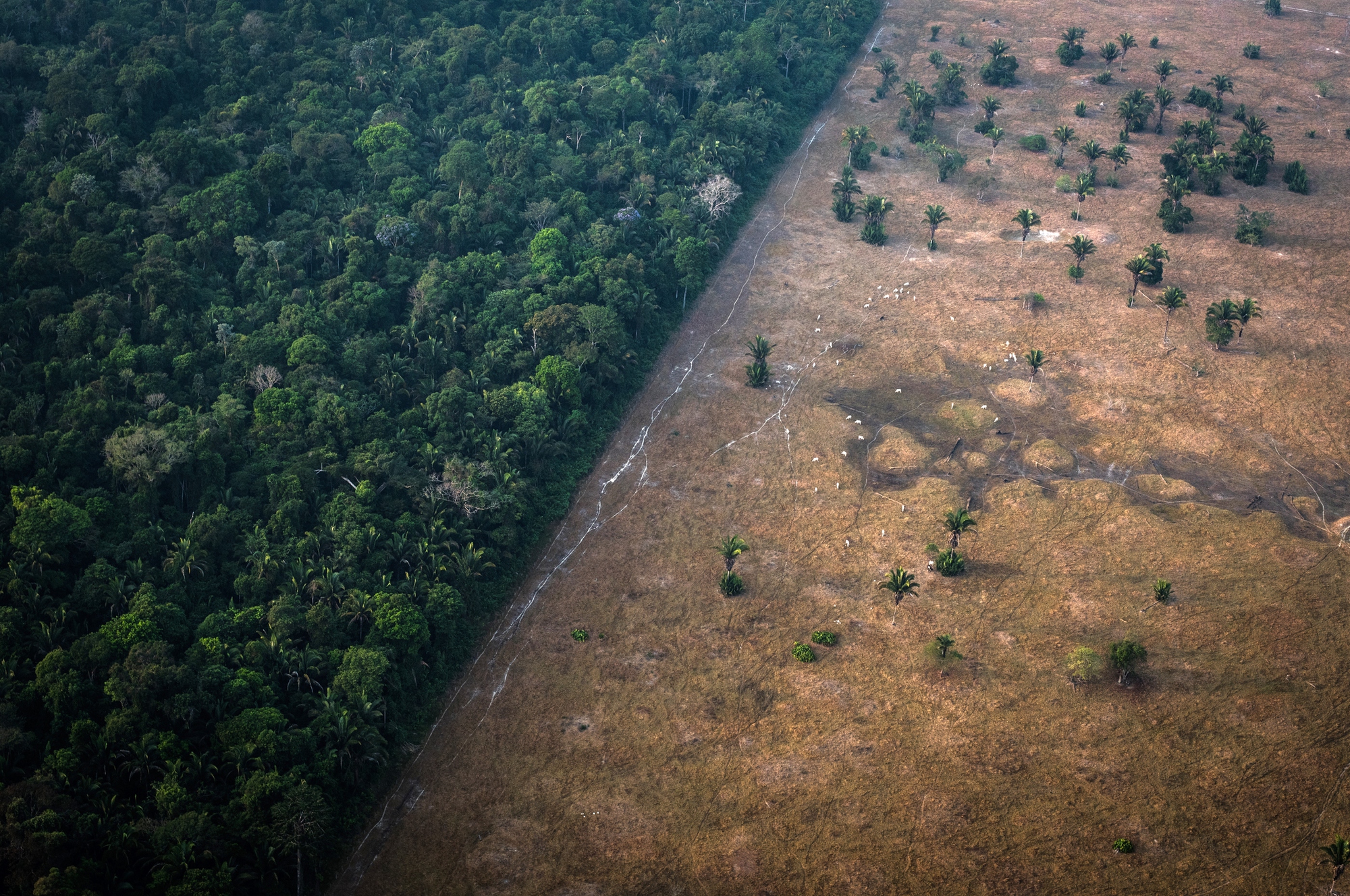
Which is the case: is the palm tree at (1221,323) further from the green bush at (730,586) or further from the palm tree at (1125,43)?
the palm tree at (1125,43)

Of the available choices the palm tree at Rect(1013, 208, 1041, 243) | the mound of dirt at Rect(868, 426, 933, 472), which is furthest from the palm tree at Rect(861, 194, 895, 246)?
the mound of dirt at Rect(868, 426, 933, 472)

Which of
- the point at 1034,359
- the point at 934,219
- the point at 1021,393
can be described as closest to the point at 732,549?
the point at 1021,393

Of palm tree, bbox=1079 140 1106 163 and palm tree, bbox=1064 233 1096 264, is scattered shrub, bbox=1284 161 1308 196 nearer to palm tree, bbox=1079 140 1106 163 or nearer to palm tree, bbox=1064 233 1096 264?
palm tree, bbox=1079 140 1106 163

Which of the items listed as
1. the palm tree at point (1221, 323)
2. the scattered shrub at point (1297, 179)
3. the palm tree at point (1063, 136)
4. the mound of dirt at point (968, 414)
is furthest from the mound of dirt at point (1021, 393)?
the scattered shrub at point (1297, 179)

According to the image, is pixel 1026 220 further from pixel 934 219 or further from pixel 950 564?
pixel 950 564

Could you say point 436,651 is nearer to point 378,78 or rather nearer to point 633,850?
point 633,850

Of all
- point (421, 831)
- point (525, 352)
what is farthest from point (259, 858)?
point (525, 352)

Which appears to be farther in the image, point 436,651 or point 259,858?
point 436,651
